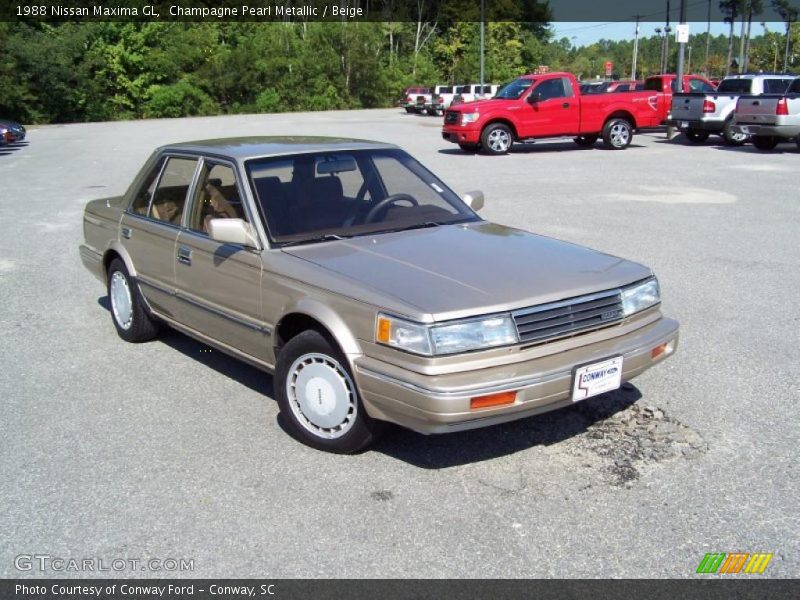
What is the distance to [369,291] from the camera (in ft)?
13.1

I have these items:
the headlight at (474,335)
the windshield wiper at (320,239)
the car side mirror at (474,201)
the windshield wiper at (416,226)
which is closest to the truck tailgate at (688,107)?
the car side mirror at (474,201)

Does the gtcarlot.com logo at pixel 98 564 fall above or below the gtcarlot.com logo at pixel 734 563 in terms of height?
below

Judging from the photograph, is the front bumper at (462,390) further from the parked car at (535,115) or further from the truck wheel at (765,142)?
the truck wheel at (765,142)

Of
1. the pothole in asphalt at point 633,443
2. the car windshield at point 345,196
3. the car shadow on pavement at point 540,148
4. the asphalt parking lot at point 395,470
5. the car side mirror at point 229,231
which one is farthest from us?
the car shadow on pavement at point 540,148

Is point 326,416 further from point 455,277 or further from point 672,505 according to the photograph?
point 672,505

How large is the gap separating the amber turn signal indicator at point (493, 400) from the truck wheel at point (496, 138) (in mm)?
18320

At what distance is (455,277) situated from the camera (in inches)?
162

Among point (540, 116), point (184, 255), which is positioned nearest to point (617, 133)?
point (540, 116)

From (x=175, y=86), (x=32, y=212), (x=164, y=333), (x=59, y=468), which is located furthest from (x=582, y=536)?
(x=175, y=86)

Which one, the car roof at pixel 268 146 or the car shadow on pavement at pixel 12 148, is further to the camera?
the car shadow on pavement at pixel 12 148

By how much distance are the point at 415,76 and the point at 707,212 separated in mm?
61100

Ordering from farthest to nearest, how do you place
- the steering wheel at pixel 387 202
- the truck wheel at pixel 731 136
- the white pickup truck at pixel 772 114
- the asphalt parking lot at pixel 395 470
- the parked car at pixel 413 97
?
1. the parked car at pixel 413 97
2. the truck wheel at pixel 731 136
3. the white pickup truck at pixel 772 114
4. the steering wheel at pixel 387 202
5. the asphalt parking lot at pixel 395 470

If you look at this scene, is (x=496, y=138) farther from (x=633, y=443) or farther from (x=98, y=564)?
(x=98, y=564)

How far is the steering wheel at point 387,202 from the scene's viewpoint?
5.05m
